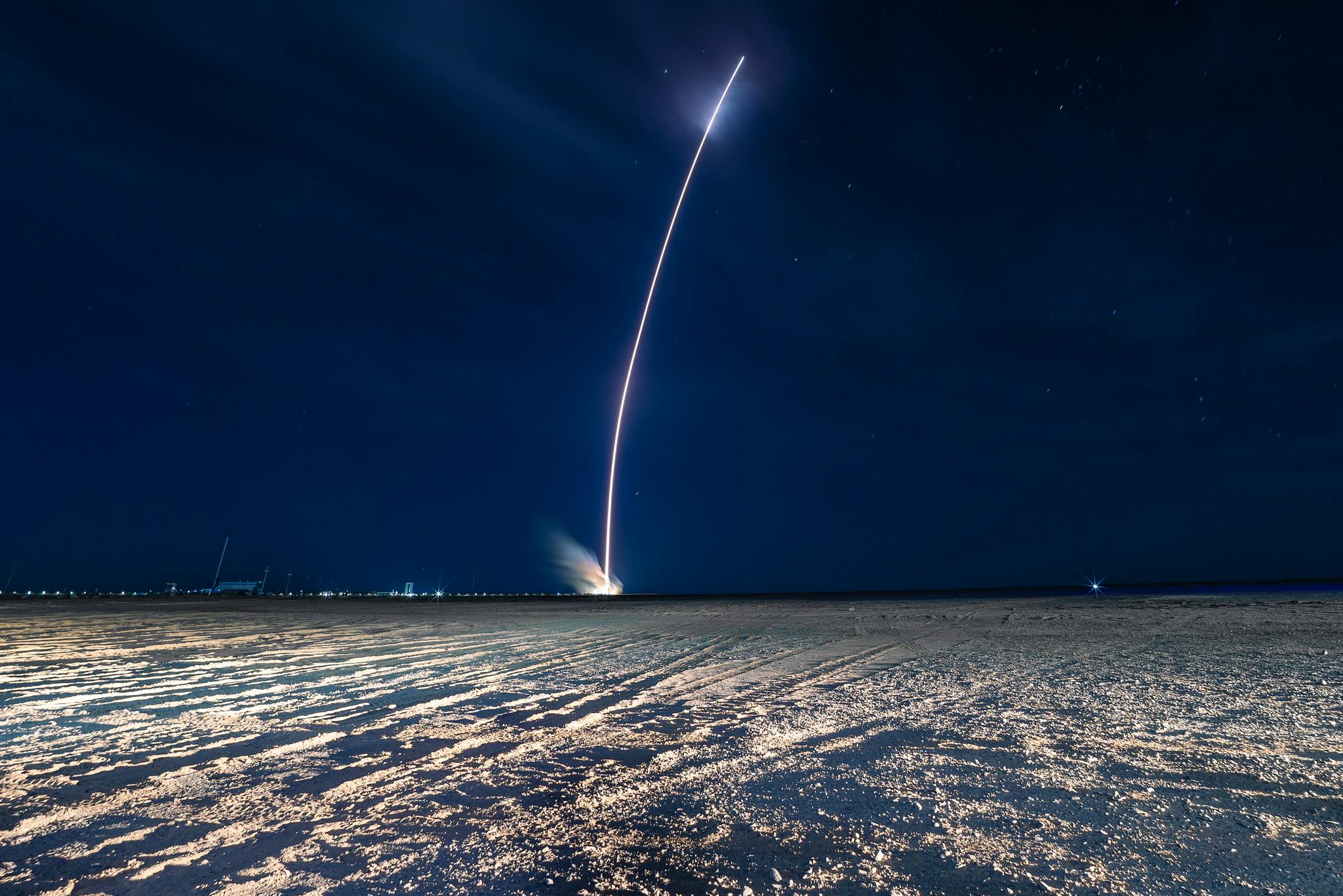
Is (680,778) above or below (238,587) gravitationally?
below

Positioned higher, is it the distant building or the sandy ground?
the distant building

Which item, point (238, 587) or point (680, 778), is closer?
point (680, 778)

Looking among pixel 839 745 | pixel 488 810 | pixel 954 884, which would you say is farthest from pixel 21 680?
pixel 954 884

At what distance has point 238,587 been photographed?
10475 centimetres

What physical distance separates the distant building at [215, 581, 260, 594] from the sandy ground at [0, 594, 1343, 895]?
391 feet

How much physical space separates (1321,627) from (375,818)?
1714cm

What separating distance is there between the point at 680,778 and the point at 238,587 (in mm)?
128573

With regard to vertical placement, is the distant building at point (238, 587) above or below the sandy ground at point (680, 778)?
above

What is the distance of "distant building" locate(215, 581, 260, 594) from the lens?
10431cm

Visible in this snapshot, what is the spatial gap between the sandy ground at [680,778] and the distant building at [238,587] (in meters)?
119

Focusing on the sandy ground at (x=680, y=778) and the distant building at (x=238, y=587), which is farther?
the distant building at (x=238, y=587)

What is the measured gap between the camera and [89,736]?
433 cm

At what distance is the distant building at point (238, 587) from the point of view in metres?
104

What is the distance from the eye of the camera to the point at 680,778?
337 centimetres
